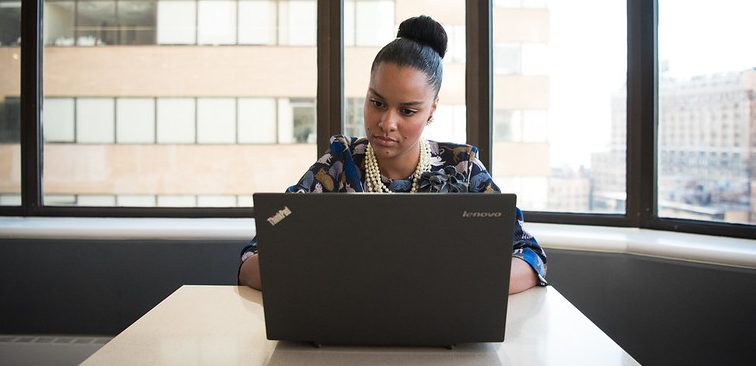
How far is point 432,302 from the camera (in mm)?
795

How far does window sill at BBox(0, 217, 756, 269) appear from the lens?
1776 mm

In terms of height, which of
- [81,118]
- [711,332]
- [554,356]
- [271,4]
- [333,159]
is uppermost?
[271,4]

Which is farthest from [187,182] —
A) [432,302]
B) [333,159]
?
[432,302]

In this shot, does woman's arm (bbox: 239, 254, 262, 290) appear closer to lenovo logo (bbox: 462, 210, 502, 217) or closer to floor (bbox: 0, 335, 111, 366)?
Answer: lenovo logo (bbox: 462, 210, 502, 217)

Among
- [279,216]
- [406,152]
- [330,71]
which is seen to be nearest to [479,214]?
[279,216]

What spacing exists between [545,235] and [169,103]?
6.48 feet

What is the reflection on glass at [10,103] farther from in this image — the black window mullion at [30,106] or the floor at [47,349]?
the floor at [47,349]

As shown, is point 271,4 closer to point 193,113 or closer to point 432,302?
point 193,113

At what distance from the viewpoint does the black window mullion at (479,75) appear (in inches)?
98.6

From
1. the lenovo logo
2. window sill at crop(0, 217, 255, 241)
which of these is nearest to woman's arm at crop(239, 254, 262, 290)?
the lenovo logo

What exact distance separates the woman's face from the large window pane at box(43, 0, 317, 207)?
4.56 ft

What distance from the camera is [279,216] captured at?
768 millimetres

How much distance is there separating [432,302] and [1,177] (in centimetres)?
288

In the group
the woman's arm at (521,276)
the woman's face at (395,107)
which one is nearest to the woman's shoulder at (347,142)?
the woman's face at (395,107)
